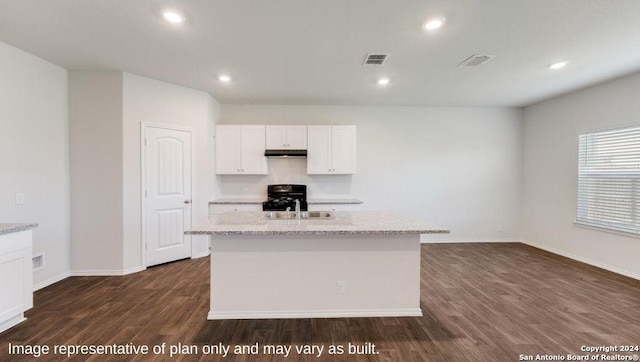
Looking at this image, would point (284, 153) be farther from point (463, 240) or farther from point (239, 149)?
point (463, 240)

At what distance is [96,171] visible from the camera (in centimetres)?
359

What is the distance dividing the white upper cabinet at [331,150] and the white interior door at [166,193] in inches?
80.8

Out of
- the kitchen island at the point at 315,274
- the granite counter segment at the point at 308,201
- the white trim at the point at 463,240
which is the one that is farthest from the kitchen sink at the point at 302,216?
the white trim at the point at 463,240

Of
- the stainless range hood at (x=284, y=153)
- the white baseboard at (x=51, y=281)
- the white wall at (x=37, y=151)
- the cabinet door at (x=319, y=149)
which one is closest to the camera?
the white wall at (x=37, y=151)

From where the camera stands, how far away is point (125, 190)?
3.65 metres

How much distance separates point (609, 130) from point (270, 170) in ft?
17.4

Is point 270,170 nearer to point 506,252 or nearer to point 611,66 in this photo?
point 506,252

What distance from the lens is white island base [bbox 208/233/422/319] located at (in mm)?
2520

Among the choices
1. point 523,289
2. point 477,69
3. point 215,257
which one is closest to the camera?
point 215,257

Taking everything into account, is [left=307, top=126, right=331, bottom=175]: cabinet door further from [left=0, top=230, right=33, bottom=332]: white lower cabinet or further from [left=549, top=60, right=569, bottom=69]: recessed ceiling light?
[left=0, top=230, right=33, bottom=332]: white lower cabinet

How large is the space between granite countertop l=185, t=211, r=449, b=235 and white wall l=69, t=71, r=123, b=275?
1.91m

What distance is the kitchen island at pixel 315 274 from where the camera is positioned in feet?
8.25

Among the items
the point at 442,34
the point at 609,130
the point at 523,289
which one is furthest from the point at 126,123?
the point at 609,130

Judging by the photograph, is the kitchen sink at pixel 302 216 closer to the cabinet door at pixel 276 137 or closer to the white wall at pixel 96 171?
the cabinet door at pixel 276 137
